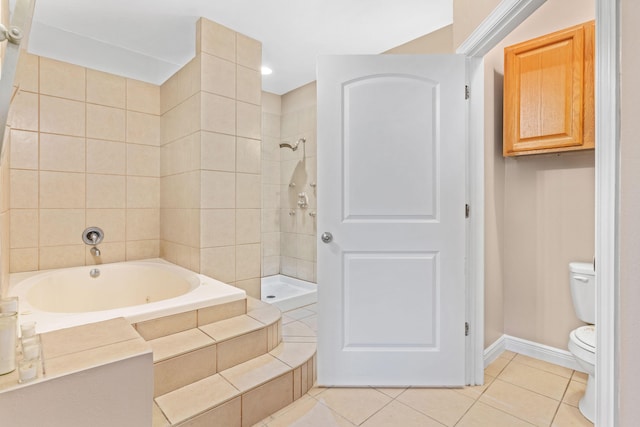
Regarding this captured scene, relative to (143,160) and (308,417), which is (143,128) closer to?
(143,160)

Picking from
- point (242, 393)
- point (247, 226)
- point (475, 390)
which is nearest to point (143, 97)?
point (247, 226)

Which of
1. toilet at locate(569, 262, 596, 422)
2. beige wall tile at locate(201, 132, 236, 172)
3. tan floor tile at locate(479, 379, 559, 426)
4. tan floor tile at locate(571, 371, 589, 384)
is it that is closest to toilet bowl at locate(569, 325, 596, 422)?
toilet at locate(569, 262, 596, 422)

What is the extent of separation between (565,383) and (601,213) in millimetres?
1485

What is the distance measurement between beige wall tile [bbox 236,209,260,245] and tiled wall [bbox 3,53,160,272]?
0.95 meters

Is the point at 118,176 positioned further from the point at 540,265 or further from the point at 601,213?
the point at 540,265

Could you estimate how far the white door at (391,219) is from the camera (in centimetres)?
168

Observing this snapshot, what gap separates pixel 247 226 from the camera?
258 centimetres

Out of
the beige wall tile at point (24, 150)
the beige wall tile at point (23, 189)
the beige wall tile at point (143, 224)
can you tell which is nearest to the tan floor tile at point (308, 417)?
the beige wall tile at point (143, 224)

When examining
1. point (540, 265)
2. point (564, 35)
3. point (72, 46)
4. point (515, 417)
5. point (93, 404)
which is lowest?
point (515, 417)

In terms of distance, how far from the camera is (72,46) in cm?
244

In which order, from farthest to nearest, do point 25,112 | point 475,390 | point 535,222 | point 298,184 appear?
point 298,184 < point 25,112 < point 535,222 < point 475,390

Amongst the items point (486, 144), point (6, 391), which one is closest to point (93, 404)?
point (6, 391)

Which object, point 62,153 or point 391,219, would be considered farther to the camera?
point 62,153

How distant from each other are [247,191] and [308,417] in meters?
1.69
